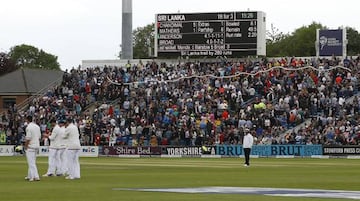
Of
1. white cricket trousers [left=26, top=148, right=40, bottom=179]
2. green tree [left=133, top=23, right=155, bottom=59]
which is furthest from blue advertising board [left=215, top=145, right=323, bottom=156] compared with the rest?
green tree [left=133, top=23, right=155, bottom=59]

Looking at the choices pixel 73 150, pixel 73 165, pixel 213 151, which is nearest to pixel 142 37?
pixel 213 151

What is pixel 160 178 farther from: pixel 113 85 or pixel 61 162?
pixel 113 85

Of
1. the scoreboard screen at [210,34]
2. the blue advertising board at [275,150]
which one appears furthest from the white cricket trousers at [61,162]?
the scoreboard screen at [210,34]

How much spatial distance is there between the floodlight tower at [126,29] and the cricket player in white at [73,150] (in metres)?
44.9

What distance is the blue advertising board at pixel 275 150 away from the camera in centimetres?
5509

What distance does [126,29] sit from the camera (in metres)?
74.6

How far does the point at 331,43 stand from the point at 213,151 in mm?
14871

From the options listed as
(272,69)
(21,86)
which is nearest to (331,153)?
(272,69)

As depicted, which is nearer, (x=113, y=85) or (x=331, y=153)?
(x=331, y=153)

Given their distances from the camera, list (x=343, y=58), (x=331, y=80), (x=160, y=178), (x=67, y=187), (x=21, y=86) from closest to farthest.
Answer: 1. (x=67, y=187)
2. (x=160, y=178)
3. (x=331, y=80)
4. (x=343, y=58)
5. (x=21, y=86)

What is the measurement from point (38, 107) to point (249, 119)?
16347 millimetres

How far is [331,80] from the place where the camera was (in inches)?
2331

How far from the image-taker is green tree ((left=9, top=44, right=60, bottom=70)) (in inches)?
5965

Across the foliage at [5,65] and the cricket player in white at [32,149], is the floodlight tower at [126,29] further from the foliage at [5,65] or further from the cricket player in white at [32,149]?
the cricket player in white at [32,149]
